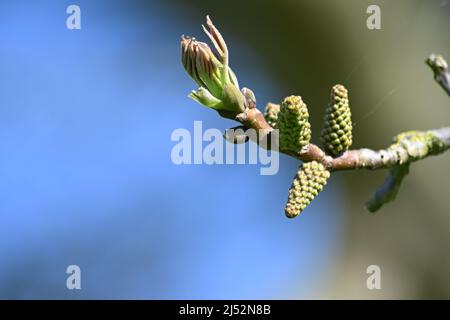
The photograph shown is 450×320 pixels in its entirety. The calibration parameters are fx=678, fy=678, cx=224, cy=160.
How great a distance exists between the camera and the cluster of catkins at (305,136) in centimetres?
89

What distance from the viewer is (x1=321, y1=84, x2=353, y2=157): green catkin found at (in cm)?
96

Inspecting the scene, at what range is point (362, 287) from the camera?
2.97m

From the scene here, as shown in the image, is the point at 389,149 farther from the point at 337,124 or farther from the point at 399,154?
the point at 337,124

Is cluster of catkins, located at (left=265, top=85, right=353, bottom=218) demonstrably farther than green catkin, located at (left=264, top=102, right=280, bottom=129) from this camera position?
No

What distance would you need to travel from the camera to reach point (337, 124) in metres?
0.96

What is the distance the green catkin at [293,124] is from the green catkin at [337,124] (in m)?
0.05

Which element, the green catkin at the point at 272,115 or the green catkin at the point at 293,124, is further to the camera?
the green catkin at the point at 272,115

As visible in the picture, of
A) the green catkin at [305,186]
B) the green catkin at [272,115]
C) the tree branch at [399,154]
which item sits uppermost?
the green catkin at [272,115]

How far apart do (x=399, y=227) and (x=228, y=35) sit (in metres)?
1.18

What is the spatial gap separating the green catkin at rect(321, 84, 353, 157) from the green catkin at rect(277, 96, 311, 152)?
0.17ft

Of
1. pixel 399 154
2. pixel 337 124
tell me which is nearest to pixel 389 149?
pixel 399 154

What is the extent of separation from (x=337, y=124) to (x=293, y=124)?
3.5 inches
